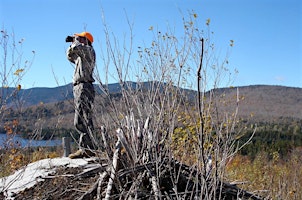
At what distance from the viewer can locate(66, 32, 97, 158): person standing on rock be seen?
18.0ft

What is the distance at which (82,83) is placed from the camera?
222 inches

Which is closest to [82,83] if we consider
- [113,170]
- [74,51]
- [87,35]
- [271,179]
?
[74,51]

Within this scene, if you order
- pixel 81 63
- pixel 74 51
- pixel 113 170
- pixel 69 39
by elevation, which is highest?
pixel 69 39

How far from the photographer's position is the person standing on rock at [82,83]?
5.50m

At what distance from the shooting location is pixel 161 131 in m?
4.38

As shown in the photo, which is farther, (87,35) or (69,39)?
(69,39)

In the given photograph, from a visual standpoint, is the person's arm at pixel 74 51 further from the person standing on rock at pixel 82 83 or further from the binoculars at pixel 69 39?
the binoculars at pixel 69 39

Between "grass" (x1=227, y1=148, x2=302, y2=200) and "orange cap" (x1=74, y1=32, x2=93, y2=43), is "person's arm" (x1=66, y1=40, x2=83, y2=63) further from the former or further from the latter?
"grass" (x1=227, y1=148, x2=302, y2=200)

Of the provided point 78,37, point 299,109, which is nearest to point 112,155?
point 78,37

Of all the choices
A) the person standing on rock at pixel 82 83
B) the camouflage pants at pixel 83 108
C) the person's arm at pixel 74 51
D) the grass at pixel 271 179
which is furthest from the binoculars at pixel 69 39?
the grass at pixel 271 179

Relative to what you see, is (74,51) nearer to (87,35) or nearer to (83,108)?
(87,35)

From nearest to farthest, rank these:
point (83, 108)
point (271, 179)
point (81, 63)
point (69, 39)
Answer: point (271, 179)
point (83, 108)
point (81, 63)
point (69, 39)

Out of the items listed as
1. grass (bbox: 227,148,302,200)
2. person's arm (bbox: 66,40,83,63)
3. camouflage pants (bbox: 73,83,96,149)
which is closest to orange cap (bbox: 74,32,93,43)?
person's arm (bbox: 66,40,83,63)

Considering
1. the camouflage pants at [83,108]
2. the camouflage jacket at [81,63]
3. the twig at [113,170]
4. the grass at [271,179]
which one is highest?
the camouflage jacket at [81,63]
